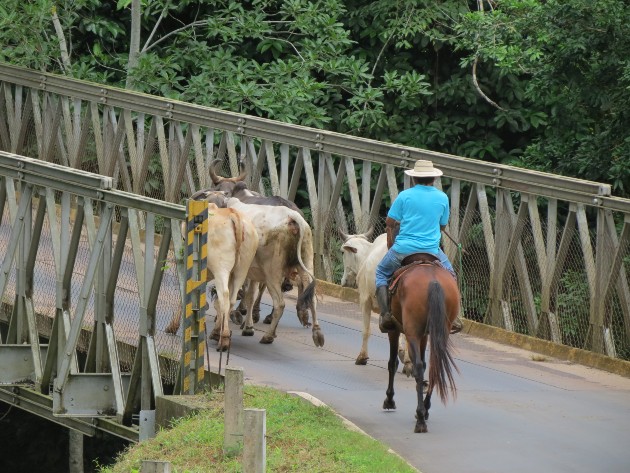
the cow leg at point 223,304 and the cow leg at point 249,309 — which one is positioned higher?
the cow leg at point 223,304

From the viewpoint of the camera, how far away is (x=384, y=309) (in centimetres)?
1306

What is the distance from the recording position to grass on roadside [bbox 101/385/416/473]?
1071 cm

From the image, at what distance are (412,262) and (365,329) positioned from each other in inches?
83.9

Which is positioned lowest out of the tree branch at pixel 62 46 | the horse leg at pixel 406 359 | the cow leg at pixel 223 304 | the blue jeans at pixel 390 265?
the horse leg at pixel 406 359

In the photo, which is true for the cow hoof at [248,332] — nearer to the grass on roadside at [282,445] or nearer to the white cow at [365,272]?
the white cow at [365,272]

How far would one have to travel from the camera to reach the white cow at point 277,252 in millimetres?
15773

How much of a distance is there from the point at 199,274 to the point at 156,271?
1.70ft

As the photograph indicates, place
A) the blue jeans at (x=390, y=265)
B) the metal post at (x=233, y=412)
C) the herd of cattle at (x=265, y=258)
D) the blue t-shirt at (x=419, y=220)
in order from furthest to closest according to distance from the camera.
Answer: the herd of cattle at (x=265, y=258) → the blue jeans at (x=390, y=265) → the blue t-shirt at (x=419, y=220) → the metal post at (x=233, y=412)

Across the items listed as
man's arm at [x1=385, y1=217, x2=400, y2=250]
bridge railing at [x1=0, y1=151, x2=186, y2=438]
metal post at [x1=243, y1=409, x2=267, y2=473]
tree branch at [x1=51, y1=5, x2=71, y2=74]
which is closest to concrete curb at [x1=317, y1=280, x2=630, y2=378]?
man's arm at [x1=385, y1=217, x2=400, y2=250]

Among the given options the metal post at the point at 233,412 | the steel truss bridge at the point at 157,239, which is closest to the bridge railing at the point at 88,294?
the steel truss bridge at the point at 157,239

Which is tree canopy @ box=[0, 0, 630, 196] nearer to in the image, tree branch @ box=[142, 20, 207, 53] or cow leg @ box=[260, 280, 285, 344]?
tree branch @ box=[142, 20, 207, 53]

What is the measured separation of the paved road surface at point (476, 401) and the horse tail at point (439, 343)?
0.47 meters

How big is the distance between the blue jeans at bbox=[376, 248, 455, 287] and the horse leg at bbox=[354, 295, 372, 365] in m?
1.54

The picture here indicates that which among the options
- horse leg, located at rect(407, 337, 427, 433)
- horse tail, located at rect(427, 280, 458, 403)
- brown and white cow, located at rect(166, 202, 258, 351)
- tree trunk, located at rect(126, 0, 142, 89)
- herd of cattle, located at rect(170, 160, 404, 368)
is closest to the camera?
horse tail, located at rect(427, 280, 458, 403)
